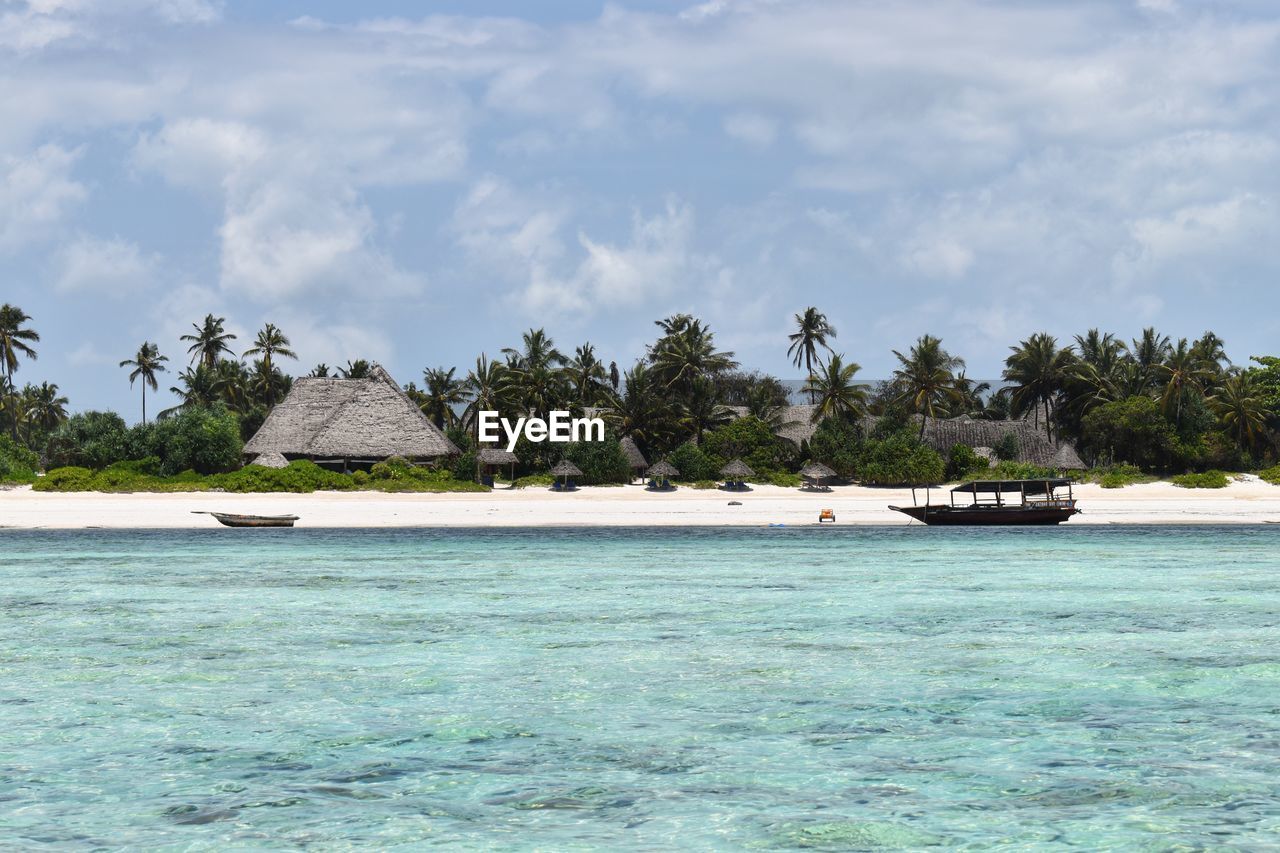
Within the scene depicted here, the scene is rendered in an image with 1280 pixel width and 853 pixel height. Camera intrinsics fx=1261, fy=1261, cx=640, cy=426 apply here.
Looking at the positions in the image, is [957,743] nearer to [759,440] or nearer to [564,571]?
[564,571]

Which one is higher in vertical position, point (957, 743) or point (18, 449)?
point (18, 449)

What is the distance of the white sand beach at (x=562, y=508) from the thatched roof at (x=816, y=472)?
2607 mm

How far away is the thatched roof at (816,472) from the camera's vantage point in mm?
63969

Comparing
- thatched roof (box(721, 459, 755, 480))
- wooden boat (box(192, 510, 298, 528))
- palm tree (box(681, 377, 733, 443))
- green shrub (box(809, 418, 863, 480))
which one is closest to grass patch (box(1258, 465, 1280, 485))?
green shrub (box(809, 418, 863, 480))

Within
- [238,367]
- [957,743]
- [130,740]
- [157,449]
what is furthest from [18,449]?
[957,743]

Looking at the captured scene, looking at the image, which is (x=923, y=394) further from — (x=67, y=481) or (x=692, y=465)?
(x=67, y=481)

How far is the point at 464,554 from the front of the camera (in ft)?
116

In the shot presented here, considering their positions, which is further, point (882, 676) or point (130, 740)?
point (882, 676)

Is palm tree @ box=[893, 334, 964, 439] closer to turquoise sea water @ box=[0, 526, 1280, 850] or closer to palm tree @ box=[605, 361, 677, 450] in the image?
palm tree @ box=[605, 361, 677, 450]

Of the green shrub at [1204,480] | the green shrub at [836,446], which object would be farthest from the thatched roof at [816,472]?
the green shrub at [1204,480]

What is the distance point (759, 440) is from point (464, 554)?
35.4 metres

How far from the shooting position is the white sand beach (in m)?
48.5

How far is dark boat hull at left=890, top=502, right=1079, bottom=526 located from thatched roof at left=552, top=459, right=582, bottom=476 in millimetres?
19498

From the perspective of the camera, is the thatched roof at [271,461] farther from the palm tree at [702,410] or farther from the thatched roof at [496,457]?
the palm tree at [702,410]
